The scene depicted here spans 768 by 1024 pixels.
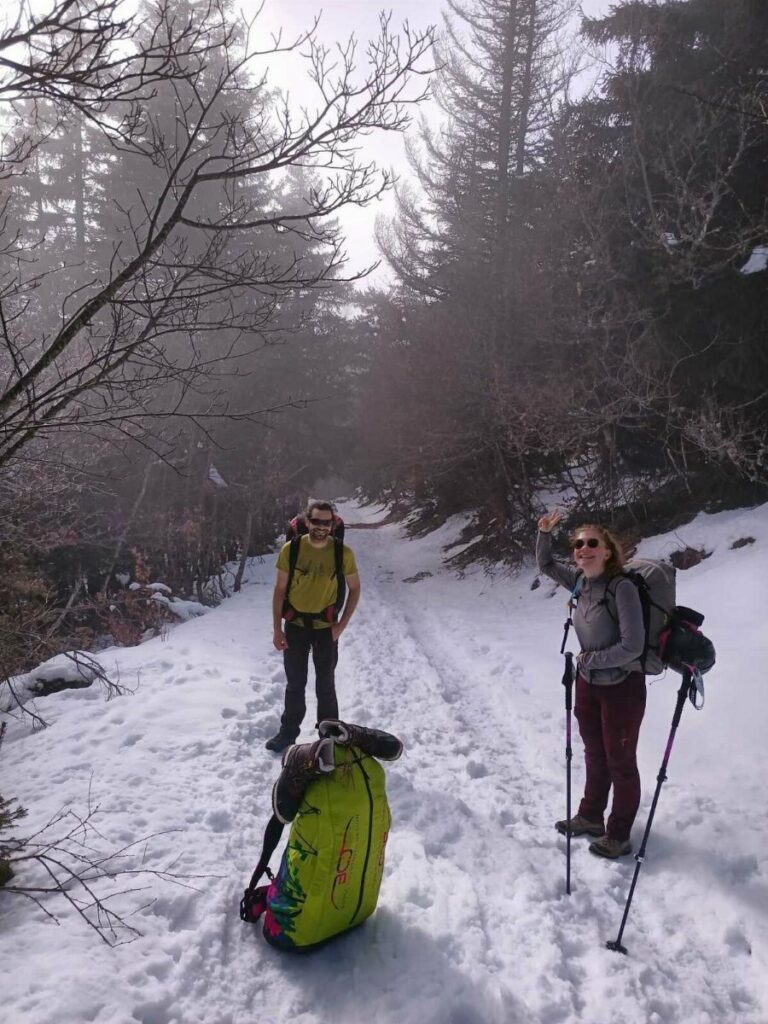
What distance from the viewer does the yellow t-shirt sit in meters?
5.09

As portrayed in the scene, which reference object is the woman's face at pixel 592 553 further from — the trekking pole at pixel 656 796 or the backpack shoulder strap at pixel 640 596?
the trekking pole at pixel 656 796

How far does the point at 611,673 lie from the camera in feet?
12.5

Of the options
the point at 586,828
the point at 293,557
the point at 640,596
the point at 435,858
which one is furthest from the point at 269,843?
the point at 640,596

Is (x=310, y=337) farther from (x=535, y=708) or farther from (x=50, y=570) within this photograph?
(x=535, y=708)

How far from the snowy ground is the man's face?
205 cm

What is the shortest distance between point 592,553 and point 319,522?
7.38 feet

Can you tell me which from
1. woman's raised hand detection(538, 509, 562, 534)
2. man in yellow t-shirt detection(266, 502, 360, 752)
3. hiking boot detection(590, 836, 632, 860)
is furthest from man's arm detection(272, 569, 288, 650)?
hiking boot detection(590, 836, 632, 860)

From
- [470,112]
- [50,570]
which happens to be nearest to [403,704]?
[50,570]

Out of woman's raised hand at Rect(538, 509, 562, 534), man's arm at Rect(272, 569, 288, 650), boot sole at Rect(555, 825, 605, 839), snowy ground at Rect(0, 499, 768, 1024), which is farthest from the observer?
man's arm at Rect(272, 569, 288, 650)

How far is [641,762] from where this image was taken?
16.8 feet

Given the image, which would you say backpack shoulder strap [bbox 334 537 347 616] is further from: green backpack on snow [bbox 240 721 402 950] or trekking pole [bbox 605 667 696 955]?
trekking pole [bbox 605 667 696 955]

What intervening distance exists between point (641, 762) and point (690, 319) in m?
7.61

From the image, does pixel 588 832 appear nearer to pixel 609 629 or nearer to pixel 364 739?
pixel 609 629

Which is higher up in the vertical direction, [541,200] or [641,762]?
[541,200]
